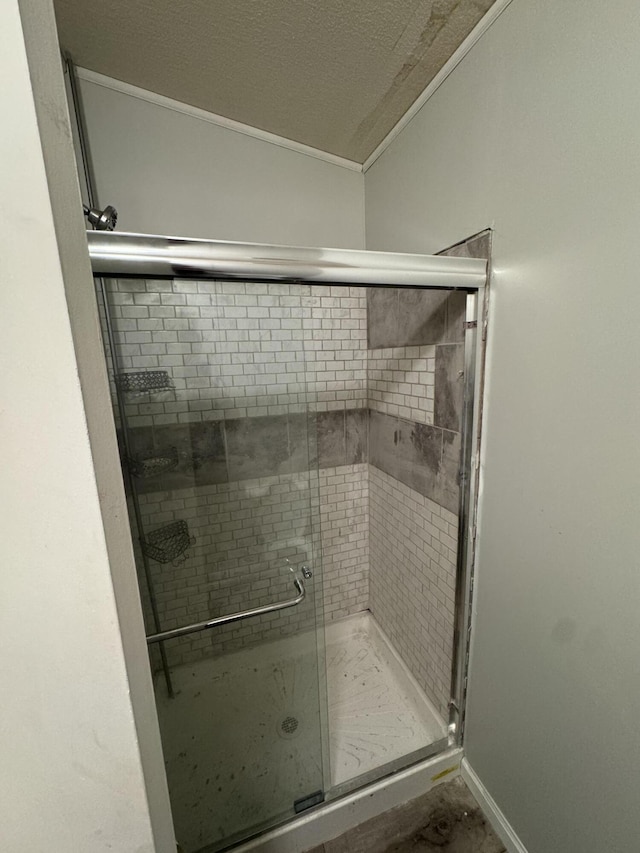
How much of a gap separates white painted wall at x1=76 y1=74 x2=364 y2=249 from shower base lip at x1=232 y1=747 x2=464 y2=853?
85.3 inches

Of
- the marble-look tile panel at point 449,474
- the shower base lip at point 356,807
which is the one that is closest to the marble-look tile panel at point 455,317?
the marble-look tile panel at point 449,474

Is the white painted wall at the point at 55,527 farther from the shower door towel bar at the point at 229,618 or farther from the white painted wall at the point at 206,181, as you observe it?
the white painted wall at the point at 206,181

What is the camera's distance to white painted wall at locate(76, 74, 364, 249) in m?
1.21

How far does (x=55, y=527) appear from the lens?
0.36 m

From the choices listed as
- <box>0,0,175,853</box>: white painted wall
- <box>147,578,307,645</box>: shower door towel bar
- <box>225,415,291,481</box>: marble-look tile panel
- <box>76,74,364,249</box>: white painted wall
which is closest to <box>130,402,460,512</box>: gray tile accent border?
<box>225,415,291,481</box>: marble-look tile panel

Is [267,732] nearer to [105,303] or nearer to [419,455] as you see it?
[419,455]

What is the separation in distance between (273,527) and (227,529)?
226 millimetres

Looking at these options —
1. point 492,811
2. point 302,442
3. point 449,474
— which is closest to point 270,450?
point 302,442

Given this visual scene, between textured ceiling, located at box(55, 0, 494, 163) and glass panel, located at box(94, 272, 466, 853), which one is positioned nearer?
textured ceiling, located at box(55, 0, 494, 163)

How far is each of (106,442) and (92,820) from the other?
498mm

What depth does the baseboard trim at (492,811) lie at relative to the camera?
1.00 m

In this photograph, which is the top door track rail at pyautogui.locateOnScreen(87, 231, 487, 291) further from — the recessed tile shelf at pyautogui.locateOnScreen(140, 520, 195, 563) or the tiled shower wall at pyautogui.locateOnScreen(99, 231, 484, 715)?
the recessed tile shelf at pyautogui.locateOnScreen(140, 520, 195, 563)

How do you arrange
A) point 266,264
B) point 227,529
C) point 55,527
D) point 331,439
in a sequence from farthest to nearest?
point 331,439, point 227,529, point 266,264, point 55,527

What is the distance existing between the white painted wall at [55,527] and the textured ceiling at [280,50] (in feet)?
2.94
